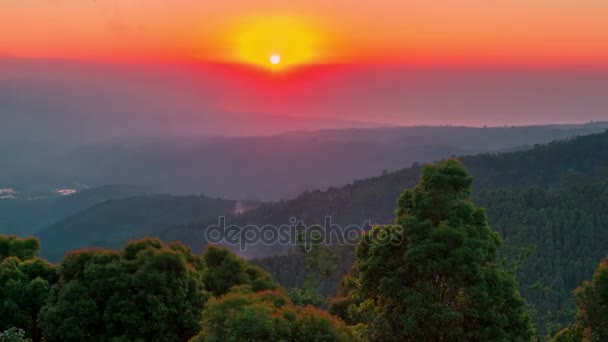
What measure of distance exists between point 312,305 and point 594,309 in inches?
423

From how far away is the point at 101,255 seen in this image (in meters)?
25.1

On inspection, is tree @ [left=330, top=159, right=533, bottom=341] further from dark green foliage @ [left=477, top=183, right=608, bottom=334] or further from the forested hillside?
dark green foliage @ [left=477, top=183, right=608, bottom=334]

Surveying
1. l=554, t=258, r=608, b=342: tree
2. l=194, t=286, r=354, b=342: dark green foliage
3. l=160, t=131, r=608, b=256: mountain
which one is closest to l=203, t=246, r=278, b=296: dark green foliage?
l=194, t=286, r=354, b=342: dark green foliage

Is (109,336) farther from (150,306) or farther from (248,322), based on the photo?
(248,322)

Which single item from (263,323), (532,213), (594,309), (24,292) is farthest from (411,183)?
(263,323)

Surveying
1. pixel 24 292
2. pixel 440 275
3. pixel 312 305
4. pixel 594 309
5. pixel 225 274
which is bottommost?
pixel 225 274

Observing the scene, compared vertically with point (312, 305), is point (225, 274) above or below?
below

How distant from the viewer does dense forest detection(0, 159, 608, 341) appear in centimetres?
1730

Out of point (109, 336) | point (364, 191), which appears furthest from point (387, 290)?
point (364, 191)

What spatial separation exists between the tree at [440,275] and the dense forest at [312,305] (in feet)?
0.12

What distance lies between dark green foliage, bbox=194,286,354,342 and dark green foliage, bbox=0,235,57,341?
36.5ft

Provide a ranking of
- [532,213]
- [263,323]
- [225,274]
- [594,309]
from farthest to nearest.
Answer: [532,213] < [225,274] < [594,309] < [263,323]

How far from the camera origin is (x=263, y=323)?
15.6 meters

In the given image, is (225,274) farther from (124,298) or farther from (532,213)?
(532,213)
